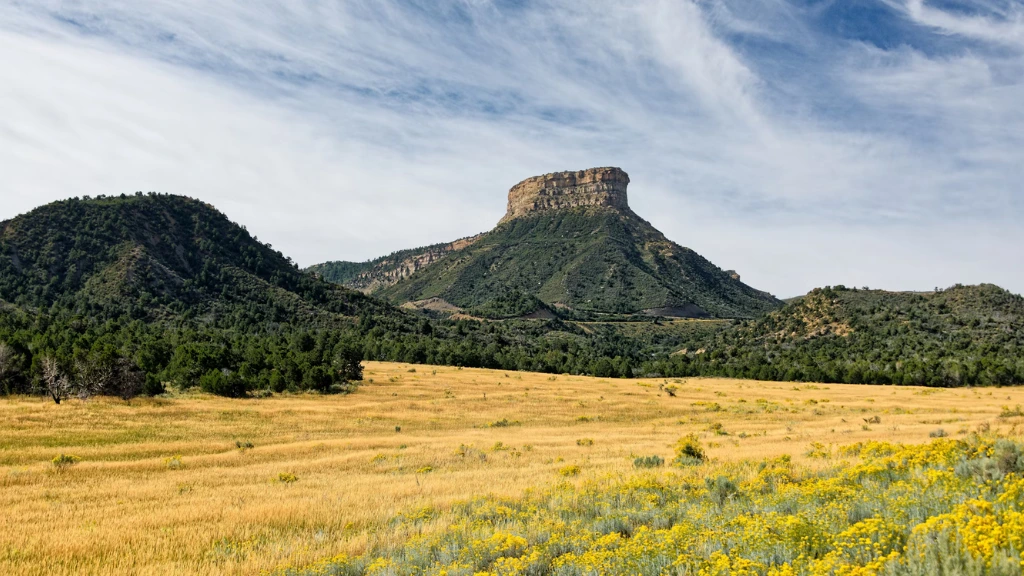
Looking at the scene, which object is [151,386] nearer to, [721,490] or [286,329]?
[721,490]

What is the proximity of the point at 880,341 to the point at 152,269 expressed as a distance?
131028 millimetres

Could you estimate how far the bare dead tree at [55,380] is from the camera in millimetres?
34531

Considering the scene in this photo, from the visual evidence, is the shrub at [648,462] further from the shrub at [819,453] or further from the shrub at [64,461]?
the shrub at [64,461]

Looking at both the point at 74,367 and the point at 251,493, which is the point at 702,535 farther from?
the point at 74,367

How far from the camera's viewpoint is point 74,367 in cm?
3703

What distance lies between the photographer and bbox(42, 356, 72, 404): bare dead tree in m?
34.5

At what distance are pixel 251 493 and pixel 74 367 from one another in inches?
1278

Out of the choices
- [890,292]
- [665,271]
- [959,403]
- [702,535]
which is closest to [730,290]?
[665,271]

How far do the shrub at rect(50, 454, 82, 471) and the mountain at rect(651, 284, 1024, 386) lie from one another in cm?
7219

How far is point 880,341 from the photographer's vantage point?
8412 centimetres

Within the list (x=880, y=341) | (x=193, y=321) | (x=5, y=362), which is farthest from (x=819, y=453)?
(x=193, y=321)

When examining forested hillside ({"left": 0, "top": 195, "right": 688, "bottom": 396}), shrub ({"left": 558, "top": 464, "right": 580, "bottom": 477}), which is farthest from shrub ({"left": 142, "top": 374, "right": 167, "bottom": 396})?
shrub ({"left": 558, "top": 464, "right": 580, "bottom": 477})

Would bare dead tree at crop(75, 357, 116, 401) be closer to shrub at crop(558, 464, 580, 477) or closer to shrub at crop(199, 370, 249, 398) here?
shrub at crop(199, 370, 249, 398)

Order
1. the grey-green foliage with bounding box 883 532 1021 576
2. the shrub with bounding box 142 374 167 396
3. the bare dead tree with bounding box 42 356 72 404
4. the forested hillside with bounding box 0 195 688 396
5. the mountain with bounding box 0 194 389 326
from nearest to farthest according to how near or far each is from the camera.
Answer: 1. the grey-green foliage with bounding box 883 532 1021 576
2. the bare dead tree with bounding box 42 356 72 404
3. the shrub with bounding box 142 374 167 396
4. the forested hillside with bounding box 0 195 688 396
5. the mountain with bounding box 0 194 389 326
